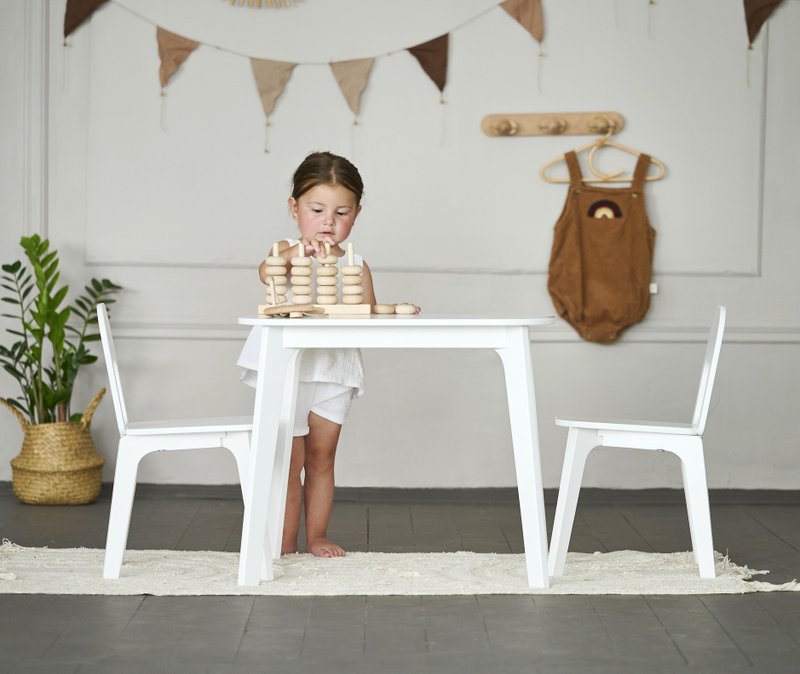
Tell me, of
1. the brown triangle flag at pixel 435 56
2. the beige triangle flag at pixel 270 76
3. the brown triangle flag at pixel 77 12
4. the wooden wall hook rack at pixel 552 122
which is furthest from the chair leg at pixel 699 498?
the brown triangle flag at pixel 77 12

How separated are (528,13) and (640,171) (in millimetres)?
710

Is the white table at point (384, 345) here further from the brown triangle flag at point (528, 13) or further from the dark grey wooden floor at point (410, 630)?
the brown triangle flag at point (528, 13)

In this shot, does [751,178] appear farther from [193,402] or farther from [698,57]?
[193,402]

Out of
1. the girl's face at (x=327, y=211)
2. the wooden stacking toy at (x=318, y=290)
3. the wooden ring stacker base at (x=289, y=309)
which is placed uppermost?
the girl's face at (x=327, y=211)

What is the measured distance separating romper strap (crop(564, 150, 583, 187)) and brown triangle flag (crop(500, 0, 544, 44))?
448 mm

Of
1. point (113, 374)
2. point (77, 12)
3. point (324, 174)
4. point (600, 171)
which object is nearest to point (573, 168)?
point (600, 171)

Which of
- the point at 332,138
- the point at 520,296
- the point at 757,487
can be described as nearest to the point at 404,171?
the point at 332,138

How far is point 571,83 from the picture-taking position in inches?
168

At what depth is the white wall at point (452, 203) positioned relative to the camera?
4266 mm

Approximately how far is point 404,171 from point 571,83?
0.69 metres

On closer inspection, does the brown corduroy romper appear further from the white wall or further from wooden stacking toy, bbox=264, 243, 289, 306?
wooden stacking toy, bbox=264, 243, 289, 306

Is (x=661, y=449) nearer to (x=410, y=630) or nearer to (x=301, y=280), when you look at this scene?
(x=410, y=630)

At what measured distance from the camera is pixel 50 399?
161 inches

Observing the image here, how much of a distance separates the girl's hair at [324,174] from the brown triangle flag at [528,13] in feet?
4.70
